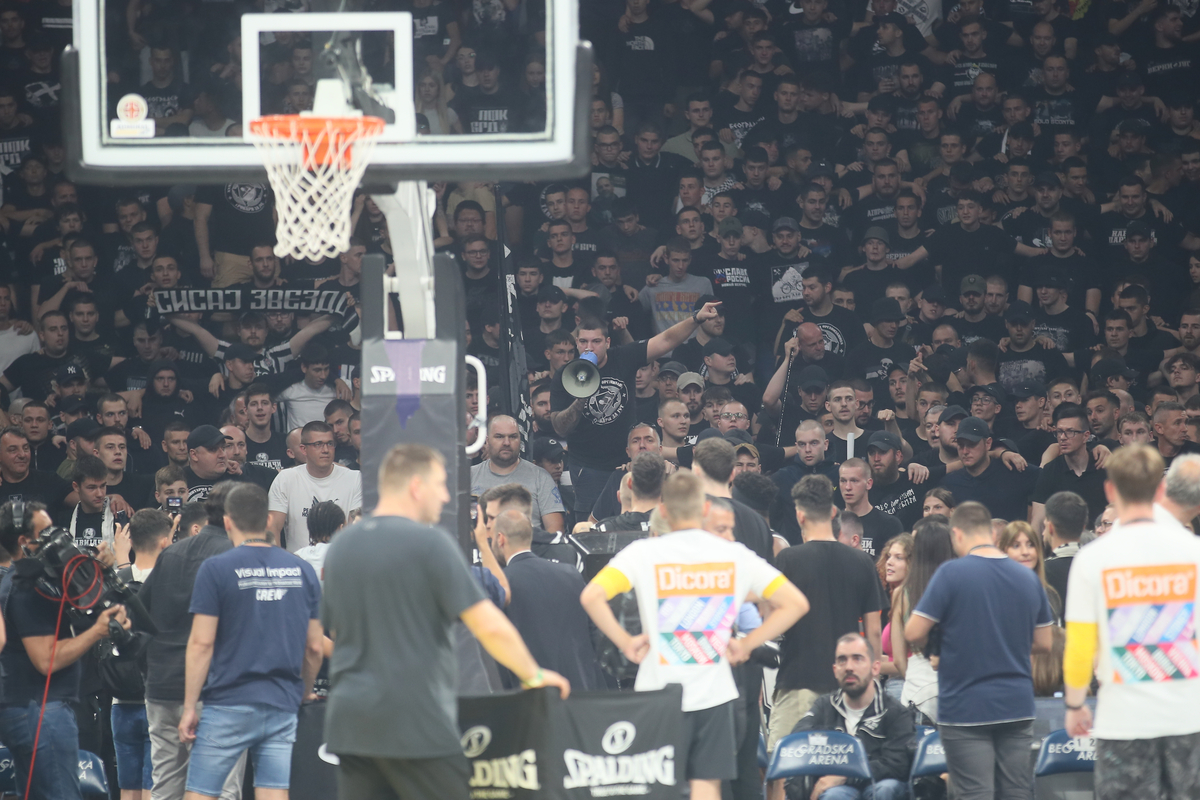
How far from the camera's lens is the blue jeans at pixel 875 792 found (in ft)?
27.2

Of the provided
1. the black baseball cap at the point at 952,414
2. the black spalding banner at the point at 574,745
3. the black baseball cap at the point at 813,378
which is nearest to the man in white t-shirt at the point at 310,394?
the black baseball cap at the point at 813,378

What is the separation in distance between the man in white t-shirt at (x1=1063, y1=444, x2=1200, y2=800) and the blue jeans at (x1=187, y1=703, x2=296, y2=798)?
4.23 meters

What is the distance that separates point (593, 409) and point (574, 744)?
6240 mm

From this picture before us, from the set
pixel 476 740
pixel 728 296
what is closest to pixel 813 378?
pixel 728 296

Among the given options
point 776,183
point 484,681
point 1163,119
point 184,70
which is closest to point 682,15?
point 776,183

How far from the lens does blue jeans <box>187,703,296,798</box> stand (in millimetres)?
8031

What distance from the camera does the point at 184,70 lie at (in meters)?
8.45

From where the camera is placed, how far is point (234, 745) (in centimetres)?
805

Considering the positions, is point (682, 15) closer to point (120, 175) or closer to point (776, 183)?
point (776, 183)

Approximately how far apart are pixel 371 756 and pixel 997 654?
346 centimetres

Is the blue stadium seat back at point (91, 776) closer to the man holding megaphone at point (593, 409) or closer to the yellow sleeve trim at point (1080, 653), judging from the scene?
the man holding megaphone at point (593, 409)

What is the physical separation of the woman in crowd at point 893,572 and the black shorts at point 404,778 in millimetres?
3832

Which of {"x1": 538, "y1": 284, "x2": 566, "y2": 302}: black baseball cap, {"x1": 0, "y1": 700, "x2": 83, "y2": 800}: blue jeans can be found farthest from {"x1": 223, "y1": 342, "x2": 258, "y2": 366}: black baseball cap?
{"x1": 0, "y1": 700, "x2": 83, "y2": 800}: blue jeans

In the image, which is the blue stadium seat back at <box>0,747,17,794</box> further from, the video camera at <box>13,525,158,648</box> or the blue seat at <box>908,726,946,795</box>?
the blue seat at <box>908,726,946,795</box>
